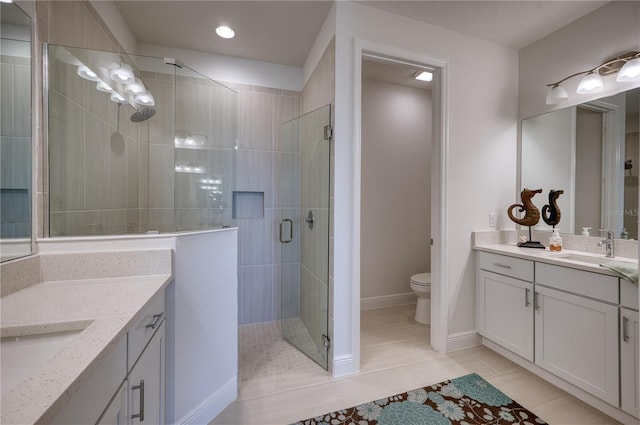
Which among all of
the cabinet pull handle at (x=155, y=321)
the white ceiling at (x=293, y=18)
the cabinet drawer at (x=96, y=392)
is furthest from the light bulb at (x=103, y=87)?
the cabinet drawer at (x=96, y=392)

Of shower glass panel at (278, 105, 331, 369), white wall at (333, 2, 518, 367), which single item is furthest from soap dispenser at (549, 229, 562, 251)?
shower glass panel at (278, 105, 331, 369)

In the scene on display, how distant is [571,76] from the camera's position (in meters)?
1.96

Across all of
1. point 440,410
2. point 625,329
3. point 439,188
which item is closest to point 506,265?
point 625,329

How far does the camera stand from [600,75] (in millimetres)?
1883

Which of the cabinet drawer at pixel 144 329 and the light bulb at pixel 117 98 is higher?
the light bulb at pixel 117 98

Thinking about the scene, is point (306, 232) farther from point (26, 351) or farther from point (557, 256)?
point (557, 256)

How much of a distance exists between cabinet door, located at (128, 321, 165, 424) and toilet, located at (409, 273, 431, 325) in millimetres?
2278

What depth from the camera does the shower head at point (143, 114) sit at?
1912 millimetres

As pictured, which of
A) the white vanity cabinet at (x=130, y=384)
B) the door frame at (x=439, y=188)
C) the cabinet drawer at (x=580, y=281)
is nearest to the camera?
the white vanity cabinet at (x=130, y=384)

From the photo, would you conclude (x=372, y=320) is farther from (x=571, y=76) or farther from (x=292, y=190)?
(x=571, y=76)

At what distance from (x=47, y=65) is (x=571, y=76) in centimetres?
339

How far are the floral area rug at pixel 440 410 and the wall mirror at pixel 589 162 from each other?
1.44m

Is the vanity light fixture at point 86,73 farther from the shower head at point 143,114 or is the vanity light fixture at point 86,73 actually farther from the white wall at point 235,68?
the white wall at point 235,68

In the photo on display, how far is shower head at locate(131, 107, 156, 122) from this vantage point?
1912 millimetres
